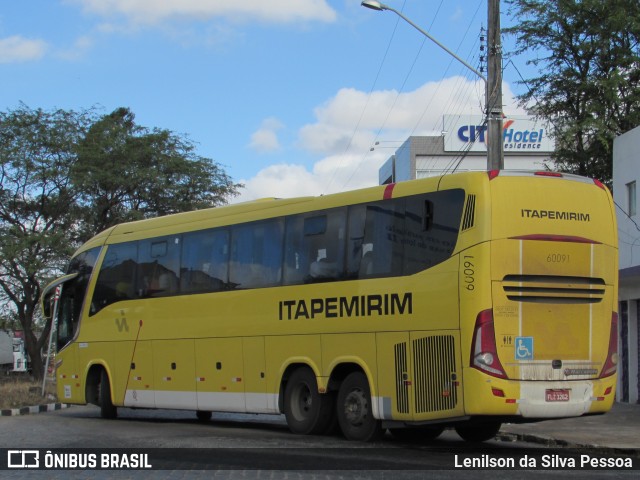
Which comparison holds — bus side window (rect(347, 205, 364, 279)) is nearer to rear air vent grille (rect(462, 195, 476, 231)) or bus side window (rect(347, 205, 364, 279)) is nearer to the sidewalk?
rear air vent grille (rect(462, 195, 476, 231))

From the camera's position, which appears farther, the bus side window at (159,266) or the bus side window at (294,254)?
the bus side window at (159,266)

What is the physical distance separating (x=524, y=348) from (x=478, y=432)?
308 centimetres

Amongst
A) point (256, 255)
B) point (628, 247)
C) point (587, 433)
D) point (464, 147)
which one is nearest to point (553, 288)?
point (587, 433)

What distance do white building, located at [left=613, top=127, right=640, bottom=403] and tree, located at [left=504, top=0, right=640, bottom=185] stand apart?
3889 millimetres

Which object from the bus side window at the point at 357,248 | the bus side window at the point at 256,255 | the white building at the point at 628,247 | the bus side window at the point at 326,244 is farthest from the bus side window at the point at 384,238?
the white building at the point at 628,247

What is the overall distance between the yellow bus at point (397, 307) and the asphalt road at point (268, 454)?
50cm

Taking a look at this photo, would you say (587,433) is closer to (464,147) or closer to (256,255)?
(256,255)

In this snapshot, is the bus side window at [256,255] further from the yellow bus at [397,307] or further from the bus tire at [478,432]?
the bus tire at [478,432]

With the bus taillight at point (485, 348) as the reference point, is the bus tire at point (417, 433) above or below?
below

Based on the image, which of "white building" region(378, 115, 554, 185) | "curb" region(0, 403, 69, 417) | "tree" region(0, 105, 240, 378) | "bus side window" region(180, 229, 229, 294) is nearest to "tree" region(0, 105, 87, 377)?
"tree" region(0, 105, 240, 378)

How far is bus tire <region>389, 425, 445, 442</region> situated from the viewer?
578 inches

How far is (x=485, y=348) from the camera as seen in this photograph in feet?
38.2

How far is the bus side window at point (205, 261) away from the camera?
54.9 feet

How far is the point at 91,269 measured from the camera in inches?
823
